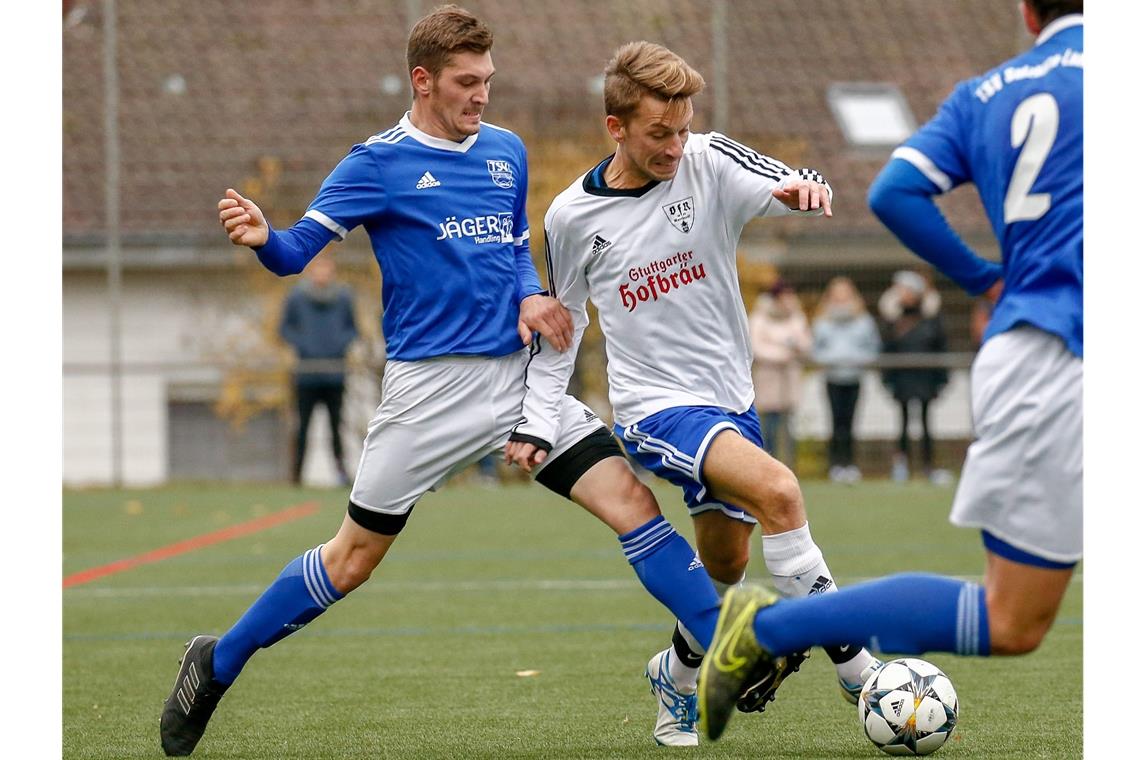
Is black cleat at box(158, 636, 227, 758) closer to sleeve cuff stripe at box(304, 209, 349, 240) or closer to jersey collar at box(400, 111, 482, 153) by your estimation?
sleeve cuff stripe at box(304, 209, 349, 240)

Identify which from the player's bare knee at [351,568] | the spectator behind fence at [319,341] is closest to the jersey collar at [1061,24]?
the player's bare knee at [351,568]

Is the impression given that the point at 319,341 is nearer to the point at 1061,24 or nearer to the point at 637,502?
the point at 637,502

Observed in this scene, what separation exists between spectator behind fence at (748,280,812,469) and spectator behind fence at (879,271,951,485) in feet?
3.46

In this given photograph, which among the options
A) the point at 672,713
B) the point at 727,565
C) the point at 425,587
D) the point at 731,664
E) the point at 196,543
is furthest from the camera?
the point at 196,543

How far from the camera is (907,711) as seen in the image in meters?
4.87

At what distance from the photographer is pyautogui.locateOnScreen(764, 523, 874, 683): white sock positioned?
4.90 metres

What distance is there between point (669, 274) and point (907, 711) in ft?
4.71

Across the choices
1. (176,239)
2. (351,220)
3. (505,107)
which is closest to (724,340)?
(351,220)

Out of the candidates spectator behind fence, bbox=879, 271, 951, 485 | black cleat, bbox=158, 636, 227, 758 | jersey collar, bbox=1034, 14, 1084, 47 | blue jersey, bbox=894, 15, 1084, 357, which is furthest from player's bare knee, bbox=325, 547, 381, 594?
spectator behind fence, bbox=879, 271, 951, 485

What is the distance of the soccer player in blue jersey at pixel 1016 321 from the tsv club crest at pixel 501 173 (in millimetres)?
1581

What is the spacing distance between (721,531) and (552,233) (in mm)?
1040

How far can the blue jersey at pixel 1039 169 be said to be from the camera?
3840 millimetres

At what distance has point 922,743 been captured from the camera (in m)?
4.89

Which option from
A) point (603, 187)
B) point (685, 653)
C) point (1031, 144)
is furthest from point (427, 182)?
point (1031, 144)
